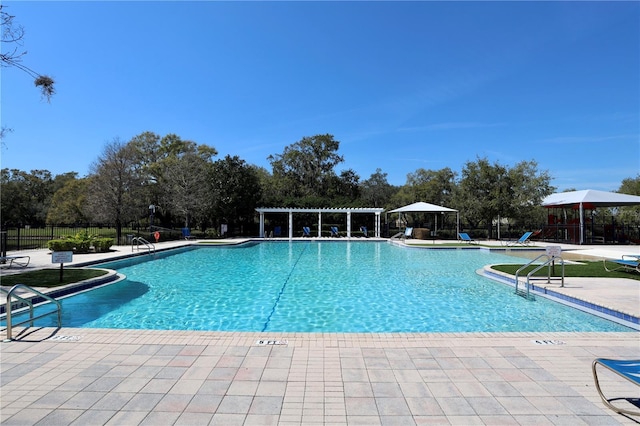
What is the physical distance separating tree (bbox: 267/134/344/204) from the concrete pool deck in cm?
3304

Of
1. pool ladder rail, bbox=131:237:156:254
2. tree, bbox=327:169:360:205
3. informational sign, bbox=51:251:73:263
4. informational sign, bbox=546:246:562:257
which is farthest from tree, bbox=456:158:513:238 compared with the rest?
informational sign, bbox=51:251:73:263

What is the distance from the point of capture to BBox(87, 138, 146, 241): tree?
18047 mm

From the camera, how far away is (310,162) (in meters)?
37.5

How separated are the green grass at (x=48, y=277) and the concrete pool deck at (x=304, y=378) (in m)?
3.24

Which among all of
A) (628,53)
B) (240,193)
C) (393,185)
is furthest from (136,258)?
(393,185)

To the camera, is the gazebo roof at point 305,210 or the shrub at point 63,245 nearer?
the shrub at point 63,245

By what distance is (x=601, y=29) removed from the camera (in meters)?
10.6

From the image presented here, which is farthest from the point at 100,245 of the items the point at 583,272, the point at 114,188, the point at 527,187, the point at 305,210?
the point at 527,187

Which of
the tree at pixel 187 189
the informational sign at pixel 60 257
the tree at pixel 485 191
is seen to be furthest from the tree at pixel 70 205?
the tree at pixel 485 191

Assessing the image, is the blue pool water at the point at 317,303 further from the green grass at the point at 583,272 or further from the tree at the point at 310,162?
the tree at the point at 310,162

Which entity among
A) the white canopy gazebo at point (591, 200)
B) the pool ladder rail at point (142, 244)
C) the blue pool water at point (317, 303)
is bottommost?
the blue pool water at point (317, 303)

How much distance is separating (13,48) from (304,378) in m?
8.72

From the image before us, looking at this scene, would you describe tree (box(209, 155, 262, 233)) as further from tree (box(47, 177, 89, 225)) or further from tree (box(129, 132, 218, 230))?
tree (box(47, 177, 89, 225))

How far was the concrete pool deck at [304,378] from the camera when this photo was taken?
2383 millimetres
